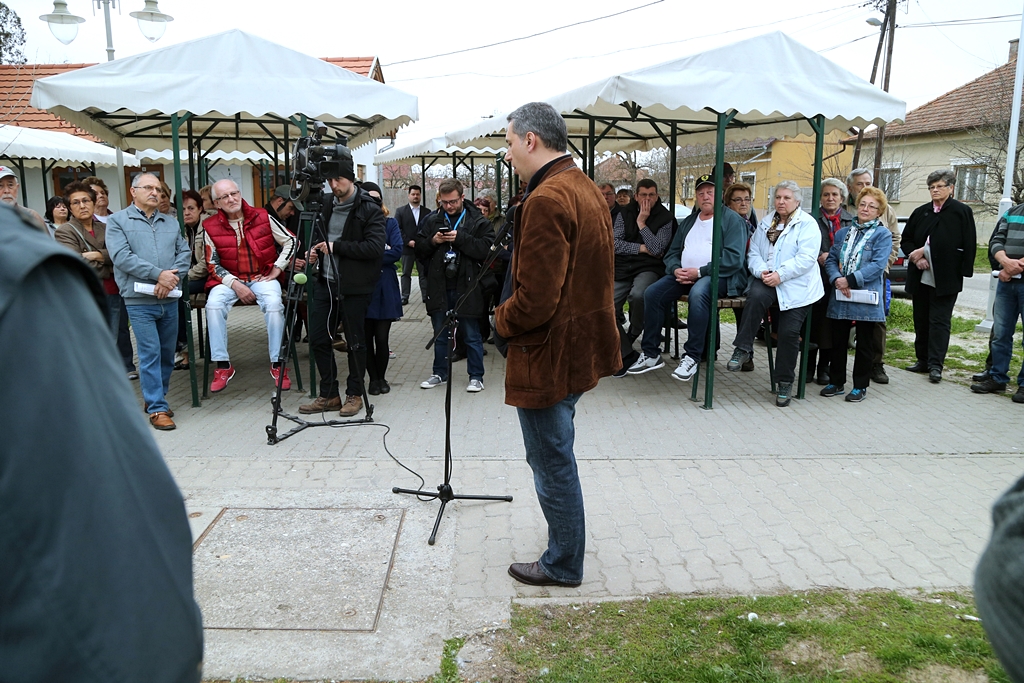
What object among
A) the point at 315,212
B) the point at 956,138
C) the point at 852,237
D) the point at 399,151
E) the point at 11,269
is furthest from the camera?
the point at 956,138

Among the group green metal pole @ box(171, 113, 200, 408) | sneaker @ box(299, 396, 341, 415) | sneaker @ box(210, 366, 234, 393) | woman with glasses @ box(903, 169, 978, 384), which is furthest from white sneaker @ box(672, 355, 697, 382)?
green metal pole @ box(171, 113, 200, 408)

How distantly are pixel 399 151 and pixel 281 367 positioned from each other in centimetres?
1084

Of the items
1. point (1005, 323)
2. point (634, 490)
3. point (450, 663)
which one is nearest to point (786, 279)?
point (1005, 323)

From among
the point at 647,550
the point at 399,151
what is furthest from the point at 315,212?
the point at 399,151

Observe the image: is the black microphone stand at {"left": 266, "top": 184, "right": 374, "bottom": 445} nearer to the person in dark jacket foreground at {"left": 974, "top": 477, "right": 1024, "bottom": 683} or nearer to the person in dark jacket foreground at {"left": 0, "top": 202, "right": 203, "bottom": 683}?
the person in dark jacket foreground at {"left": 0, "top": 202, "right": 203, "bottom": 683}

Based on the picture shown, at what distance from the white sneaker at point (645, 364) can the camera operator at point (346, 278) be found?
272 centimetres

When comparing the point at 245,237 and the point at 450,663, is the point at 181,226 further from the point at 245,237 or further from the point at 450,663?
the point at 450,663

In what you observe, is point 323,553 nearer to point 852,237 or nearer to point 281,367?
point 281,367

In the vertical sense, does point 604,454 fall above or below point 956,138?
below

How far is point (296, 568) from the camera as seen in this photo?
369 centimetres

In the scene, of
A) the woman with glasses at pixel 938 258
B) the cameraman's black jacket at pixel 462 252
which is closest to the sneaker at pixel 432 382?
the cameraman's black jacket at pixel 462 252

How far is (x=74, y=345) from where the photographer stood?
0.91m

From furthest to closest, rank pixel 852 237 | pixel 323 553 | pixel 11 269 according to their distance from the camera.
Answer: pixel 852 237, pixel 323 553, pixel 11 269

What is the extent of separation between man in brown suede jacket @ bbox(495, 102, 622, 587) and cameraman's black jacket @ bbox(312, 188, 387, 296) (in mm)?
3171
